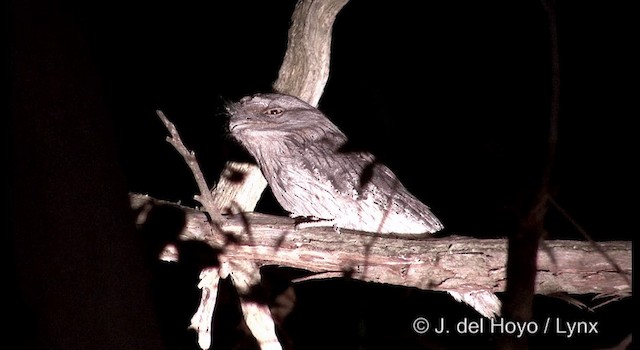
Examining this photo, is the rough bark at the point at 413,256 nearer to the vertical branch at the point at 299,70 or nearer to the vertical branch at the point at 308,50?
the vertical branch at the point at 299,70

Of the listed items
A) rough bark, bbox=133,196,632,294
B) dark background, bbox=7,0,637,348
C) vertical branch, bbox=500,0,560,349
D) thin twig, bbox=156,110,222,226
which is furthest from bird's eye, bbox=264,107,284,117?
vertical branch, bbox=500,0,560,349

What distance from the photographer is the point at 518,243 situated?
1216mm

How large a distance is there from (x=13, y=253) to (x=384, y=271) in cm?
106

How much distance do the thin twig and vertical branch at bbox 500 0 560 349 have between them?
96cm

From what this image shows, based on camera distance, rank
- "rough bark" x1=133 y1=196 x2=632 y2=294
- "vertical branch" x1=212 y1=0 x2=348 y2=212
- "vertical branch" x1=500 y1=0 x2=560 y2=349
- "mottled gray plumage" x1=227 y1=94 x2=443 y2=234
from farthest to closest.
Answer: "vertical branch" x1=212 y1=0 x2=348 y2=212 < "mottled gray plumage" x1=227 y1=94 x2=443 y2=234 < "rough bark" x1=133 y1=196 x2=632 y2=294 < "vertical branch" x1=500 y1=0 x2=560 y2=349

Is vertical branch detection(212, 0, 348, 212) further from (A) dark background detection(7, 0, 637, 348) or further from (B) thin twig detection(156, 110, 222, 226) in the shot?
(B) thin twig detection(156, 110, 222, 226)

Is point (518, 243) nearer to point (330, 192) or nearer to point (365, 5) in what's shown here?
point (330, 192)

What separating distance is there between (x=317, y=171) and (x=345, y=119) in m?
1.07

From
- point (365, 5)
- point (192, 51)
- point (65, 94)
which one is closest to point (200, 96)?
point (192, 51)

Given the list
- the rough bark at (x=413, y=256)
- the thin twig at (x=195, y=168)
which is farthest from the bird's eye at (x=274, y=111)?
the thin twig at (x=195, y=168)
